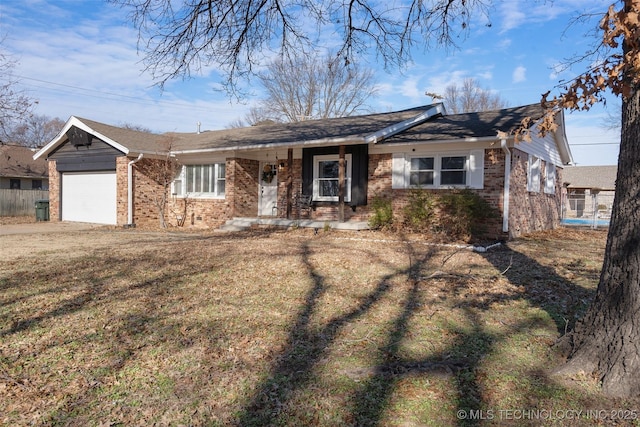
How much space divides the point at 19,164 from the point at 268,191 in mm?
20645

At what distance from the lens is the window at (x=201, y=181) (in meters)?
16.1

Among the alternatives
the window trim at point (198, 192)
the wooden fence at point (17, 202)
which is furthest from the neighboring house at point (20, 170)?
the window trim at point (198, 192)

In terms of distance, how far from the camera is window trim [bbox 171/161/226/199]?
52.7ft

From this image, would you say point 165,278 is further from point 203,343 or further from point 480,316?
point 480,316

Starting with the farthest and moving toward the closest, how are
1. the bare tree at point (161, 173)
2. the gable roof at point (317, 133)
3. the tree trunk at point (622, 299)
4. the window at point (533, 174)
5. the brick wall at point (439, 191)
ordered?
the bare tree at point (161, 173)
the window at point (533, 174)
the gable roof at point (317, 133)
the brick wall at point (439, 191)
the tree trunk at point (622, 299)

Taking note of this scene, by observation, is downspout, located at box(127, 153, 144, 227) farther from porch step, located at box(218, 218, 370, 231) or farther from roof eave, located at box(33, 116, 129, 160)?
porch step, located at box(218, 218, 370, 231)

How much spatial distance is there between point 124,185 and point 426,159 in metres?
10.9

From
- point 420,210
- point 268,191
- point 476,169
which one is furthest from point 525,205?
point 268,191

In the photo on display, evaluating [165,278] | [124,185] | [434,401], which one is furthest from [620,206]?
[124,185]

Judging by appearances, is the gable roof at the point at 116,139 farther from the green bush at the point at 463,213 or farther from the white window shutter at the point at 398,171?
the green bush at the point at 463,213

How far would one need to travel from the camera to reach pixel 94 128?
16.8 meters

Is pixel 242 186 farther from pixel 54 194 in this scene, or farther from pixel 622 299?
pixel 622 299

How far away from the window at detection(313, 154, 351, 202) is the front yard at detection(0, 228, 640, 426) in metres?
6.36

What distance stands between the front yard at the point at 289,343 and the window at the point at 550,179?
26.9 ft
